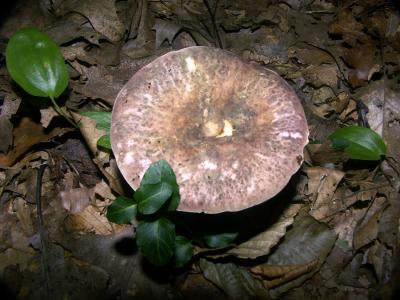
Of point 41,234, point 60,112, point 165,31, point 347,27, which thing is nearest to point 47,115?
point 60,112

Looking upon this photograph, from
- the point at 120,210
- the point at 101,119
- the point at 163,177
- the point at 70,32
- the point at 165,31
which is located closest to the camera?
the point at 163,177

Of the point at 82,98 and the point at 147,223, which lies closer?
the point at 147,223

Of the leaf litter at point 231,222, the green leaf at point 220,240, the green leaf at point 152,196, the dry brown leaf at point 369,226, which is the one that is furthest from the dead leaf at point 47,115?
the dry brown leaf at point 369,226

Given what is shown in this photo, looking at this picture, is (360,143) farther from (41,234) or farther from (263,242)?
(41,234)

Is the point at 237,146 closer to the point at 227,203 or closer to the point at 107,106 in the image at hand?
the point at 227,203

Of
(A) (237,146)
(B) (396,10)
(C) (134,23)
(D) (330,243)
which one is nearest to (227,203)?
(A) (237,146)

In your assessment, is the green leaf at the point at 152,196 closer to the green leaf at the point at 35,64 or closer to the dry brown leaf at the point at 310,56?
the green leaf at the point at 35,64
